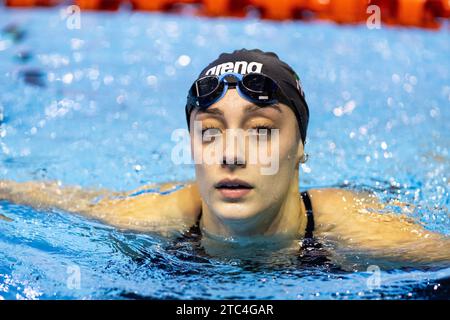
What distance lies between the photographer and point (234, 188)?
2570mm

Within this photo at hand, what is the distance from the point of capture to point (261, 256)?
2809mm

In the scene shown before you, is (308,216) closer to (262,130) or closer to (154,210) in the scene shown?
(262,130)

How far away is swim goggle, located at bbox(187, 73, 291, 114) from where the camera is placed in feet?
8.59

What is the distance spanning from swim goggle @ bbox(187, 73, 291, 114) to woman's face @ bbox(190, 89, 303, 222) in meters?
0.02

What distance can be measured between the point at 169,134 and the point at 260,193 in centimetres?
216

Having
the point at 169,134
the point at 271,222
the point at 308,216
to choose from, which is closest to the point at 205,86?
the point at 271,222

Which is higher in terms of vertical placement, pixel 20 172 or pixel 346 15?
pixel 346 15

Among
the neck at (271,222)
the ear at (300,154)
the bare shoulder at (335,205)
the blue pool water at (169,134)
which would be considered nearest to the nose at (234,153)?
the neck at (271,222)

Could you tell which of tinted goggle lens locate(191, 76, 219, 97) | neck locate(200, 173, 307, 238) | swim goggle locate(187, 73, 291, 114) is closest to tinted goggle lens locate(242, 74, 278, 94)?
swim goggle locate(187, 73, 291, 114)

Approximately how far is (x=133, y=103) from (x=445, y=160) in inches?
83.6

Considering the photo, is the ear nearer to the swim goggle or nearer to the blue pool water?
the swim goggle

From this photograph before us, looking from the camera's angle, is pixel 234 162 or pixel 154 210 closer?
pixel 234 162

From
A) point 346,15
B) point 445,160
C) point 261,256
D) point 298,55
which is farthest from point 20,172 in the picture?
point 346,15

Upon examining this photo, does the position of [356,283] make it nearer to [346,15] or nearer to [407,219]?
[407,219]
